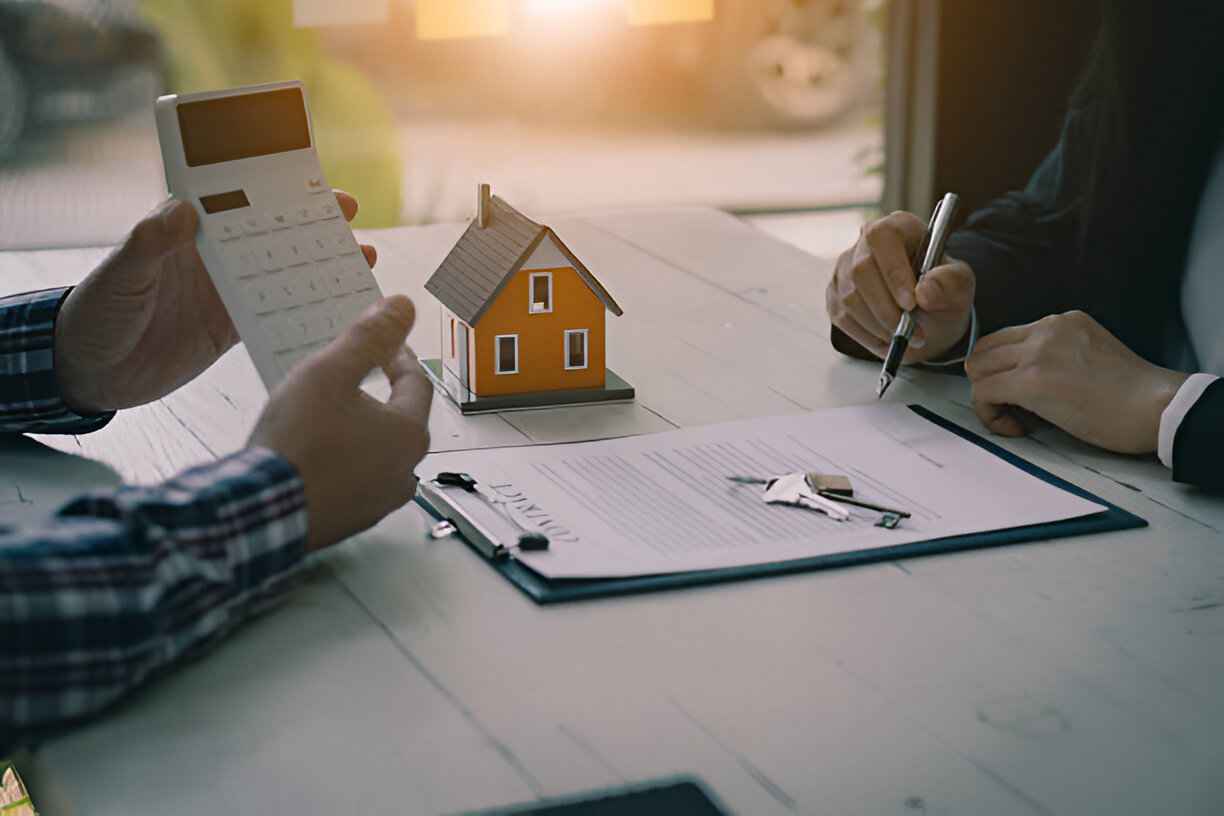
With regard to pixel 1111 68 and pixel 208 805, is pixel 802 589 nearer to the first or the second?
pixel 208 805

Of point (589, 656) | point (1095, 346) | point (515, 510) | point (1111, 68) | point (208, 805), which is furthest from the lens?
point (1111, 68)

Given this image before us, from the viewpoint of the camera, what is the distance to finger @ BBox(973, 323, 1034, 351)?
108 cm

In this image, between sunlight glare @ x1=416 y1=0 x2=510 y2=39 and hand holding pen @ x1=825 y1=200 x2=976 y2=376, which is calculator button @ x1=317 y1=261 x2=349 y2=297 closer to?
hand holding pen @ x1=825 y1=200 x2=976 y2=376

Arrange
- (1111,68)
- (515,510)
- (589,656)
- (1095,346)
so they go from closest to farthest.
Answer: (589,656)
(515,510)
(1095,346)
(1111,68)

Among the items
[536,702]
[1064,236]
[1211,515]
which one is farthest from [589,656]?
[1064,236]

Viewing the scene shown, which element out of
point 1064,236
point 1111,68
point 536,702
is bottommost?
point 536,702

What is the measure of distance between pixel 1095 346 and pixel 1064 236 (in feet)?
0.90

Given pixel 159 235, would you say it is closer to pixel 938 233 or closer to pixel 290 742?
pixel 290 742

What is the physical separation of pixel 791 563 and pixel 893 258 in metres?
0.40

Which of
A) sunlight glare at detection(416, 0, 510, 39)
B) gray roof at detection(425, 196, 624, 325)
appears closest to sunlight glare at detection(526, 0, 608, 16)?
sunlight glare at detection(416, 0, 510, 39)

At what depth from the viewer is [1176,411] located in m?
0.96

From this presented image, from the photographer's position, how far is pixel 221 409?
1.11m

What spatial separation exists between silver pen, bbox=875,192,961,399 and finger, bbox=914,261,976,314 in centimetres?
1

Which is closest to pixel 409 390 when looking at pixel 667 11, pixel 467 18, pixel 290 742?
pixel 290 742
